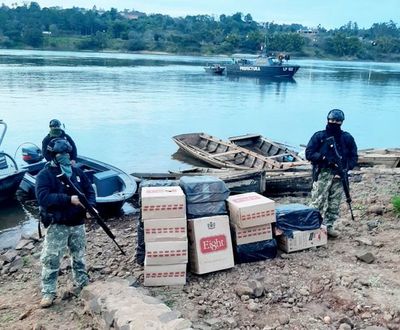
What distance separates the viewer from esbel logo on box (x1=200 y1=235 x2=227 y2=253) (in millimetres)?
5859

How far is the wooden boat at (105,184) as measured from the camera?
10.3 metres

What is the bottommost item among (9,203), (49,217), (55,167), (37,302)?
(9,203)

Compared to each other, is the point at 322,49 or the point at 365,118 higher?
the point at 322,49

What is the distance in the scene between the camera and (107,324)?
4.69 metres

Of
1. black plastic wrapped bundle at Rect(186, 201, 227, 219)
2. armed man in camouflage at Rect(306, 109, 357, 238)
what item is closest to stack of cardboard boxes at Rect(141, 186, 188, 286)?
black plastic wrapped bundle at Rect(186, 201, 227, 219)

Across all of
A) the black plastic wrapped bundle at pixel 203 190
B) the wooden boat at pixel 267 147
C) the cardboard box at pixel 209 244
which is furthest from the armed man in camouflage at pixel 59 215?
the wooden boat at pixel 267 147

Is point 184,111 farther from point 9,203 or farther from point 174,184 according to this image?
point 174,184

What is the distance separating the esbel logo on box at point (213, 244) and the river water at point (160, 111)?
684 cm

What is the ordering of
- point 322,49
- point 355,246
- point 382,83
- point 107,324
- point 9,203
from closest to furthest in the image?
1. point 107,324
2. point 355,246
3. point 9,203
4. point 382,83
5. point 322,49

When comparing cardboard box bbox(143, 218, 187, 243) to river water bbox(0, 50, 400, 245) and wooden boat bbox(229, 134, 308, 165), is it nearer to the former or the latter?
river water bbox(0, 50, 400, 245)

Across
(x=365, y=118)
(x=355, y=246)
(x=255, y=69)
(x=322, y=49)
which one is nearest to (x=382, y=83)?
(x=255, y=69)

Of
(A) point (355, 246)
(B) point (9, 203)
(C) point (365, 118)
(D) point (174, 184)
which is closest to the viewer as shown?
(D) point (174, 184)

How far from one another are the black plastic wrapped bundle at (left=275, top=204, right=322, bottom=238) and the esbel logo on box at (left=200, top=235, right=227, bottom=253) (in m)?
0.99

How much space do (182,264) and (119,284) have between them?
0.80 metres
